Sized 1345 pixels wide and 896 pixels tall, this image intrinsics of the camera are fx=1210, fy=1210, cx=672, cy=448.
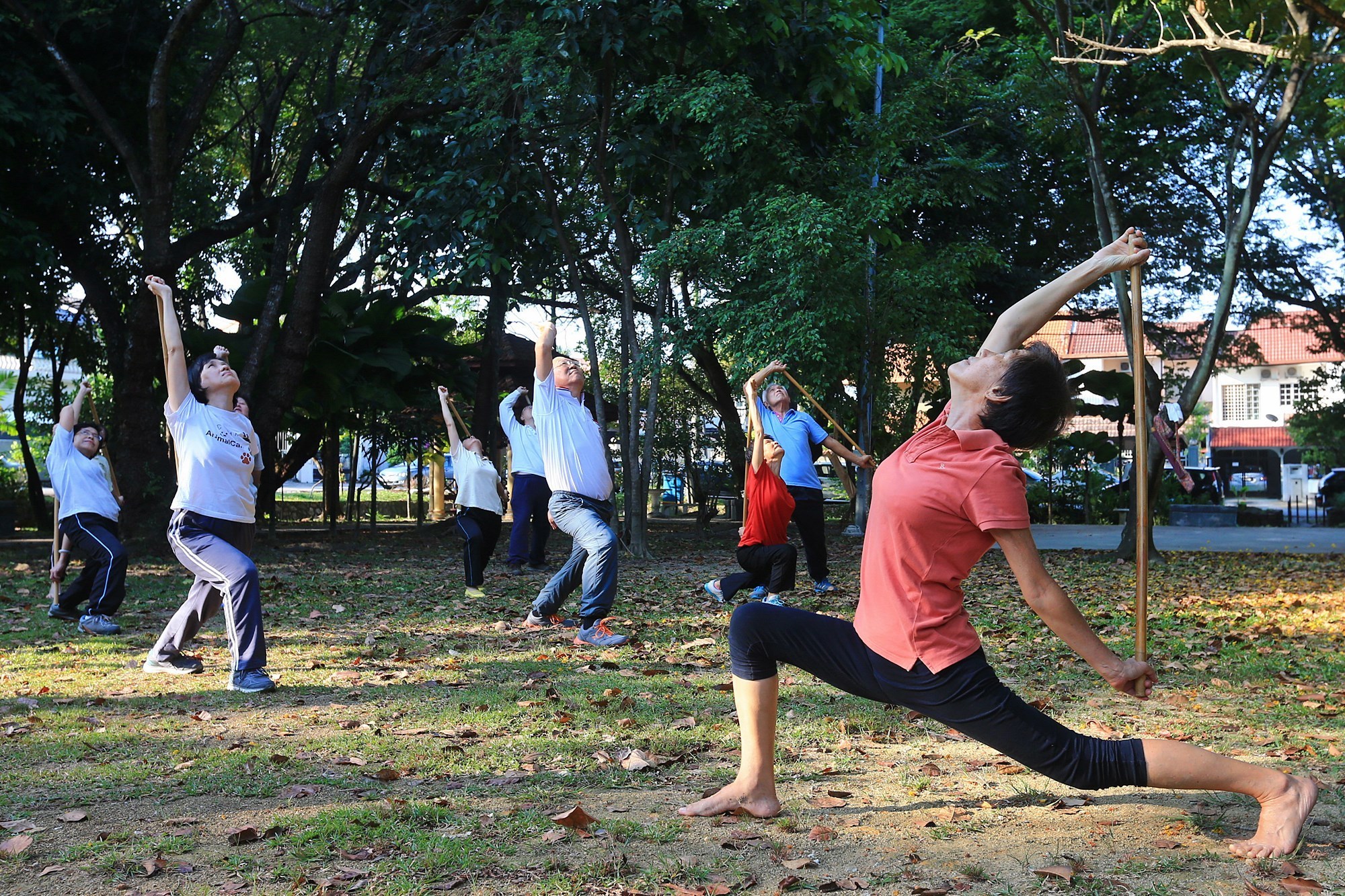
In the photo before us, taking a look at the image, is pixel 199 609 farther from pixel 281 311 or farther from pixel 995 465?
pixel 281 311

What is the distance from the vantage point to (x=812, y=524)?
35.6ft

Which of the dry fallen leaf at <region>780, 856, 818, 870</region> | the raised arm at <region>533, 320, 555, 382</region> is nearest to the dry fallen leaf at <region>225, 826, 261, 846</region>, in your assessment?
the dry fallen leaf at <region>780, 856, 818, 870</region>

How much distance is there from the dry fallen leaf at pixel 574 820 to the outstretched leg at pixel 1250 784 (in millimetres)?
1831

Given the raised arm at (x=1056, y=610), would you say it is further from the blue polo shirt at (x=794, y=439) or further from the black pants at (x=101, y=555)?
the black pants at (x=101, y=555)

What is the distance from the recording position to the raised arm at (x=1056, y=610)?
3.44m

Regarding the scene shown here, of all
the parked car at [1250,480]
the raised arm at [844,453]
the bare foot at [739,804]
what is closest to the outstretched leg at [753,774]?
the bare foot at [739,804]

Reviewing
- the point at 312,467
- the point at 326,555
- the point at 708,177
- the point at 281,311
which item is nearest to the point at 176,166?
the point at 281,311

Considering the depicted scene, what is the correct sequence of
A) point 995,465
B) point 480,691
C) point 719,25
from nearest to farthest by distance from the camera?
1. point 995,465
2. point 480,691
3. point 719,25

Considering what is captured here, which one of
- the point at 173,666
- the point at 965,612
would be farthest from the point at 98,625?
the point at 965,612

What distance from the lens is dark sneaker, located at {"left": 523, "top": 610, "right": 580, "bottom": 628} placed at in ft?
29.0

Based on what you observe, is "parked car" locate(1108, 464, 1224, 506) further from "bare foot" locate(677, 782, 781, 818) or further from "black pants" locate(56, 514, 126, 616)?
"bare foot" locate(677, 782, 781, 818)

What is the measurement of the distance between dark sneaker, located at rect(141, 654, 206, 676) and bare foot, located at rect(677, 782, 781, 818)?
4.16 meters

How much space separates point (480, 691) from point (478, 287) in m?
11.6

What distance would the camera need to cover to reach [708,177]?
16.1 m
